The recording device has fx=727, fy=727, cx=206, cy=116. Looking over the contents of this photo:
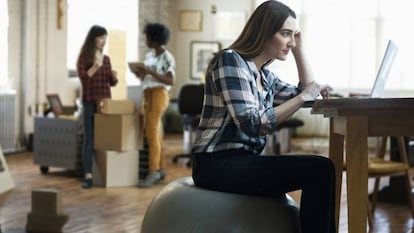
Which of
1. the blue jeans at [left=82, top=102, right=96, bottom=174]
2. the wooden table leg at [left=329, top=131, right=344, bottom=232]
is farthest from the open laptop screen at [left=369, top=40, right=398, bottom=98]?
the blue jeans at [left=82, top=102, right=96, bottom=174]

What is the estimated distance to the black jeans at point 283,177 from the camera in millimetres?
2383

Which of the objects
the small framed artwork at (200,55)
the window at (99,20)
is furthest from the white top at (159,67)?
the small framed artwork at (200,55)

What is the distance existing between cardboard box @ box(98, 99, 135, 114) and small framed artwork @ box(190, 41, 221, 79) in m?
4.89

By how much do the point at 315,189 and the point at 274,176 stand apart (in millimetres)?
146

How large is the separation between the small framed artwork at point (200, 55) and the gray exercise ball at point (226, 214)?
7894 millimetres

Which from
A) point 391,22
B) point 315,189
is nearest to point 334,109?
point 315,189

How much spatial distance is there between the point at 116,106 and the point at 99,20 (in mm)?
4156

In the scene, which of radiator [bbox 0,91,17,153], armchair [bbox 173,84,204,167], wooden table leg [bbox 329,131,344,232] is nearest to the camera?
wooden table leg [bbox 329,131,344,232]

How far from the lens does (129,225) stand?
425 centimetres

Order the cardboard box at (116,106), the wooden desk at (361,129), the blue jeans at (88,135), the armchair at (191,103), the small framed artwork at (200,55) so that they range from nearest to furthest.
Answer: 1. the wooden desk at (361,129)
2. the cardboard box at (116,106)
3. the blue jeans at (88,135)
4. the armchair at (191,103)
5. the small framed artwork at (200,55)

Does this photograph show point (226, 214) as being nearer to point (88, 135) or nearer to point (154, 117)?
point (154, 117)

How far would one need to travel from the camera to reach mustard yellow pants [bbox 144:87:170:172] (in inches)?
224

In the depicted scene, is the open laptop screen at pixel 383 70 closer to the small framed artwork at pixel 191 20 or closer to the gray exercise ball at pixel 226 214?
the gray exercise ball at pixel 226 214

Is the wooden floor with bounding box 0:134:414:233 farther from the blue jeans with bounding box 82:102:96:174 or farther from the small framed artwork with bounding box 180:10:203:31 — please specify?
the small framed artwork with bounding box 180:10:203:31
